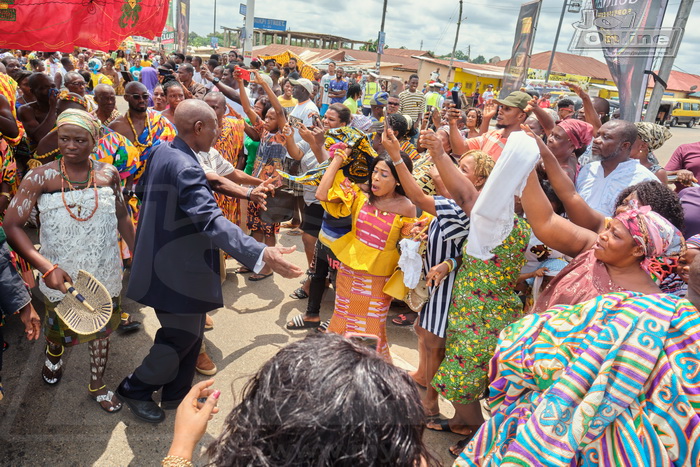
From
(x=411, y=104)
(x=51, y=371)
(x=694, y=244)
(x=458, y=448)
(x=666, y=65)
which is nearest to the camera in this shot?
(x=694, y=244)

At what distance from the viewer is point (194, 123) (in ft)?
8.78

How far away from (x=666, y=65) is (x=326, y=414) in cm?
591

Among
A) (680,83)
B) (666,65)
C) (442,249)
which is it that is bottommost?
(442,249)

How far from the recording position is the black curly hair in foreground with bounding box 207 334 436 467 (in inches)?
35.6

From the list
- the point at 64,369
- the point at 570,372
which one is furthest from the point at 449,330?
the point at 64,369

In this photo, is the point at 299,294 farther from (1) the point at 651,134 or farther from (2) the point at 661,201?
(1) the point at 651,134

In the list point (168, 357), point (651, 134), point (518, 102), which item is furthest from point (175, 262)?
point (651, 134)

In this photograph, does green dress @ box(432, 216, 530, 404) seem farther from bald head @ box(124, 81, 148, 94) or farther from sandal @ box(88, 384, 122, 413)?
bald head @ box(124, 81, 148, 94)

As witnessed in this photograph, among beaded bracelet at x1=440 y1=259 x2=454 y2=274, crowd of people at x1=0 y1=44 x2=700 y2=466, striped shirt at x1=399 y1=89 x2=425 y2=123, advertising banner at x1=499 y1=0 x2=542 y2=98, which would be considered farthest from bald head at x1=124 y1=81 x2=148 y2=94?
advertising banner at x1=499 y1=0 x2=542 y2=98

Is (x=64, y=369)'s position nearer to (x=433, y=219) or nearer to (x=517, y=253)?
(x=433, y=219)

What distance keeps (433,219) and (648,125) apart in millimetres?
2481

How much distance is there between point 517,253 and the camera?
8.43 ft

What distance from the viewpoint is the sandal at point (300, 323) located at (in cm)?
411

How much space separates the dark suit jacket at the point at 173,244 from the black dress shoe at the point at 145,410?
Result: 641 mm
